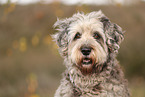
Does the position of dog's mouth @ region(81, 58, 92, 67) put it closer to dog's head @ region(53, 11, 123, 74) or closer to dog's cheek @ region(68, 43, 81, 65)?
dog's head @ region(53, 11, 123, 74)

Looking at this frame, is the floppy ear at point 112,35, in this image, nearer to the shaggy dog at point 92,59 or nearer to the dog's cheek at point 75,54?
the shaggy dog at point 92,59

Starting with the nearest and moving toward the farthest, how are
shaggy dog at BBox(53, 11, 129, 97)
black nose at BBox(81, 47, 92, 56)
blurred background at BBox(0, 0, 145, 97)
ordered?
black nose at BBox(81, 47, 92, 56) → shaggy dog at BBox(53, 11, 129, 97) → blurred background at BBox(0, 0, 145, 97)

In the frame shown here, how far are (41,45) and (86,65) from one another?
5.80 m

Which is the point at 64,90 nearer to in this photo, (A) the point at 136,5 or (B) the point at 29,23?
(B) the point at 29,23

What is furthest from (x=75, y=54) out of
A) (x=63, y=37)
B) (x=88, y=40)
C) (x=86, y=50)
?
(x=63, y=37)

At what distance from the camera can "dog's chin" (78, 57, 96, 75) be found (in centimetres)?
493

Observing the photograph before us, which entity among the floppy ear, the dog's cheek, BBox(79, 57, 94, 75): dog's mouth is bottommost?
BBox(79, 57, 94, 75): dog's mouth

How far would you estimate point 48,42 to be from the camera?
1045 centimetres

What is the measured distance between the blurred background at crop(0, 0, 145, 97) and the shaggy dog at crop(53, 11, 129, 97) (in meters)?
4.88

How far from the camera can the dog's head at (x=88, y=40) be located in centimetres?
489

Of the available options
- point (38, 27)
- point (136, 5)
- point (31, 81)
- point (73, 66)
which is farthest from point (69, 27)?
point (136, 5)

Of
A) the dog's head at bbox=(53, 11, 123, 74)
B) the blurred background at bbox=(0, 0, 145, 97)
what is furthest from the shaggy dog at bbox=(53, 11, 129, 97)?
the blurred background at bbox=(0, 0, 145, 97)

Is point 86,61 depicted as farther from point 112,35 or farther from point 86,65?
point 112,35

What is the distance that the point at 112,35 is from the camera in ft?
17.3
